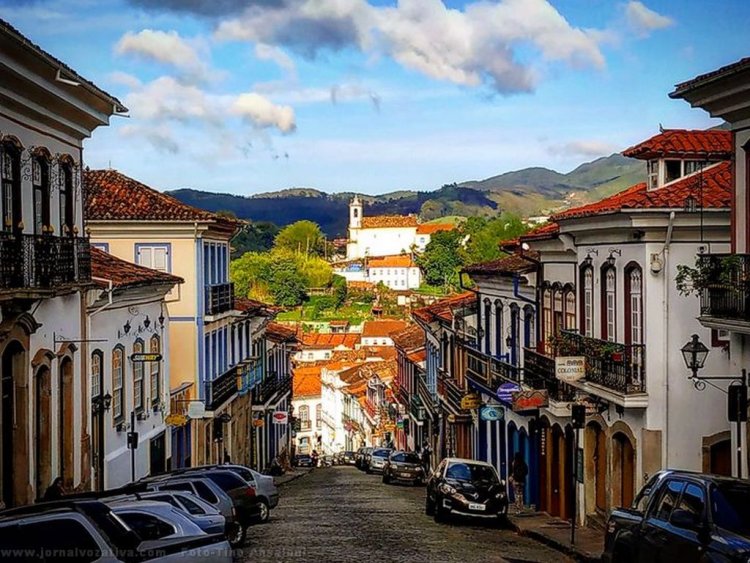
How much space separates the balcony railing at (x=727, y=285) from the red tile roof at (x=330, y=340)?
385 feet

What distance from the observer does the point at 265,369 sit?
55688 millimetres

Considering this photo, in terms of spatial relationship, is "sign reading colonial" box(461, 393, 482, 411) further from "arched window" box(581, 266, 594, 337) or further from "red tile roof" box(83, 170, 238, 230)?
"arched window" box(581, 266, 594, 337)

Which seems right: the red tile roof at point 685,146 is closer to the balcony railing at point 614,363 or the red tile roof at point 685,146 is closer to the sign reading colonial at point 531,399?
the balcony railing at point 614,363

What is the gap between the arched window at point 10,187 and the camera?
19.0 metres

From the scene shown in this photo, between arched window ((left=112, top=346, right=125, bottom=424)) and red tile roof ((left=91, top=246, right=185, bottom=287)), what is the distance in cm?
169

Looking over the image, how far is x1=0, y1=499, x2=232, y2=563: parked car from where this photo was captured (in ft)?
31.5

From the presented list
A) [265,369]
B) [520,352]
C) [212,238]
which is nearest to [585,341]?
[520,352]

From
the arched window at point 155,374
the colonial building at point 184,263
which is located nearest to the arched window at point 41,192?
the arched window at point 155,374

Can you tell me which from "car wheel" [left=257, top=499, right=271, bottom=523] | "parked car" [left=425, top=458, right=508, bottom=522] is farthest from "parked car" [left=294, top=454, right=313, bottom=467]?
"car wheel" [left=257, top=499, right=271, bottom=523]

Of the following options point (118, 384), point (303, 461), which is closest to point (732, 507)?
point (118, 384)

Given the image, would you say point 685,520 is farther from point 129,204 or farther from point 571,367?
point 129,204

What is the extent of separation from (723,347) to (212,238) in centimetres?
2169

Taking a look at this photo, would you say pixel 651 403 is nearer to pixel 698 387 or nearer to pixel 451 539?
pixel 698 387

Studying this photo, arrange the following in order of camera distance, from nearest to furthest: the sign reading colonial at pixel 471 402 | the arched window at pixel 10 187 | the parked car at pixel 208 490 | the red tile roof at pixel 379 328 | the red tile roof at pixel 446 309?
the arched window at pixel 10 187
the parked car at pixel 208 490
the sign reading colonial at pixel 471 402
the red tile roof at pixel 446 309
the red tile roof at pixel 379 328
